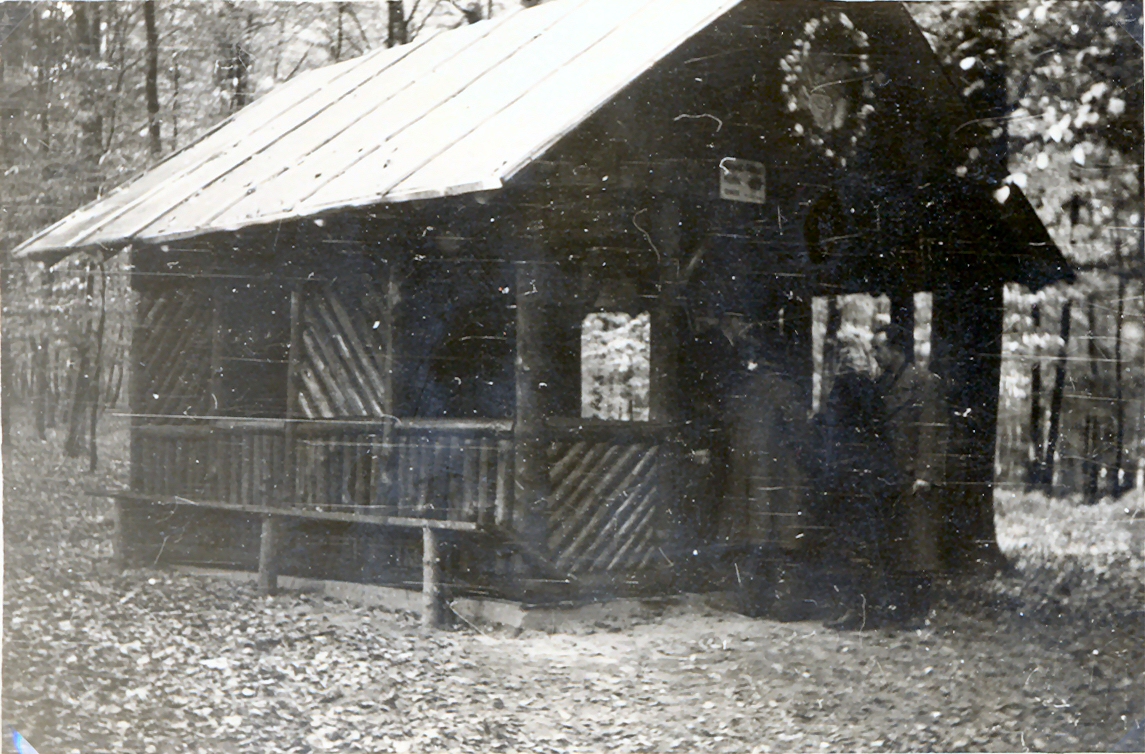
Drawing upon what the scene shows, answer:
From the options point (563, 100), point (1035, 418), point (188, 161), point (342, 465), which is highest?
point (563, 100)

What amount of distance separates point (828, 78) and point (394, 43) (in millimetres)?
2138

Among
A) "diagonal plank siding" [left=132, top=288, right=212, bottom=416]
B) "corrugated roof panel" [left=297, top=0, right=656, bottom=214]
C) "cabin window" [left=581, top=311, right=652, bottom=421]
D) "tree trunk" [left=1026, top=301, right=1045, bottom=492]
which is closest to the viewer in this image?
"corrugated roof panel" [left=297, top=0, right=656, bottom=214]

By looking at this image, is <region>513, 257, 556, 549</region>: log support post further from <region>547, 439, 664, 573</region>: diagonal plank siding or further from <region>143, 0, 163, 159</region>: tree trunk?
<region>143, 0, 163, 159</region>: tree trunk

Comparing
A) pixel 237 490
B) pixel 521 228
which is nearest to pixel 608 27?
pixel 521 228

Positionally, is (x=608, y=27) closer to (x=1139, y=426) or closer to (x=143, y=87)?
(x=143, y=87)

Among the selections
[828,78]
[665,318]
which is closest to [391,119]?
[665,318]

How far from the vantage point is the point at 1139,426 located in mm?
4395

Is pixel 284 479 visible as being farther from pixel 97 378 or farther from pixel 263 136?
pixel 263 136

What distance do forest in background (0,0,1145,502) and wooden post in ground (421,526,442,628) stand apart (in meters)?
1.70

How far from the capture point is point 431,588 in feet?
14.0

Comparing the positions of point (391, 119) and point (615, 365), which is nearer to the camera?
point (391, 119)

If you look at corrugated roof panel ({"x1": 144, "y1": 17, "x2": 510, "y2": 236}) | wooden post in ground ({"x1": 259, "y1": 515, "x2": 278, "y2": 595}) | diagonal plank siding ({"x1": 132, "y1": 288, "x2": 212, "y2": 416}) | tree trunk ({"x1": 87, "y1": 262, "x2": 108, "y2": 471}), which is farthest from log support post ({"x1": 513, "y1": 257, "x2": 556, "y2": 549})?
tree trunk ({"x1": 87, "y1": 262, "x2": 108, "y2": 471})

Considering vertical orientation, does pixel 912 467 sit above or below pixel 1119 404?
below

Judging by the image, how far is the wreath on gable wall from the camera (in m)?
4.27
